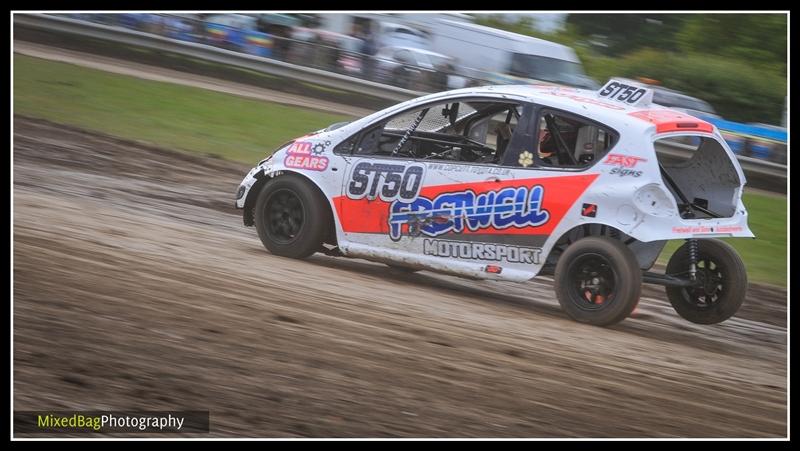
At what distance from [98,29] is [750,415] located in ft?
56.4

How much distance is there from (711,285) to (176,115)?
1172 centimetres

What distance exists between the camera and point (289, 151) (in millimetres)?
9125

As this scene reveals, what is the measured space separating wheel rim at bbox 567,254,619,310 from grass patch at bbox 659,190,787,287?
16.0 feet

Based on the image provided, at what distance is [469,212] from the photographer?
8.15 metres

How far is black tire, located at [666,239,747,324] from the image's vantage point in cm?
815

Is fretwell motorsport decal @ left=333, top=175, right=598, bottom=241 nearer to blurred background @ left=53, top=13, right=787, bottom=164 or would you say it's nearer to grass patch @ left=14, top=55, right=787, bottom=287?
grass patch @ left=14, top=55, right=787, bottom=287

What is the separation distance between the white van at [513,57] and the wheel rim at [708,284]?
11907mm

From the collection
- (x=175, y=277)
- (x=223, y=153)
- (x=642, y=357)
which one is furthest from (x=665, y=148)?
(x=223, y=153)

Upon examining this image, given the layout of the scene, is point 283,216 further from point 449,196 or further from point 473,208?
point 473,208

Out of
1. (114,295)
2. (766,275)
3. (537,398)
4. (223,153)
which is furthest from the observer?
(223,153)

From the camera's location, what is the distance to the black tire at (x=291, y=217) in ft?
29.1

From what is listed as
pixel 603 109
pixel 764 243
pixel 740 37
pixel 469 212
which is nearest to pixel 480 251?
pixel 469 212

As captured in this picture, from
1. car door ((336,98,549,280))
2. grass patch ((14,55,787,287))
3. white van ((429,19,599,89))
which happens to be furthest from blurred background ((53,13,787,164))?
car door ((336,98,549,280))

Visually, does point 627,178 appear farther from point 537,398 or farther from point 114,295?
point 114,295
